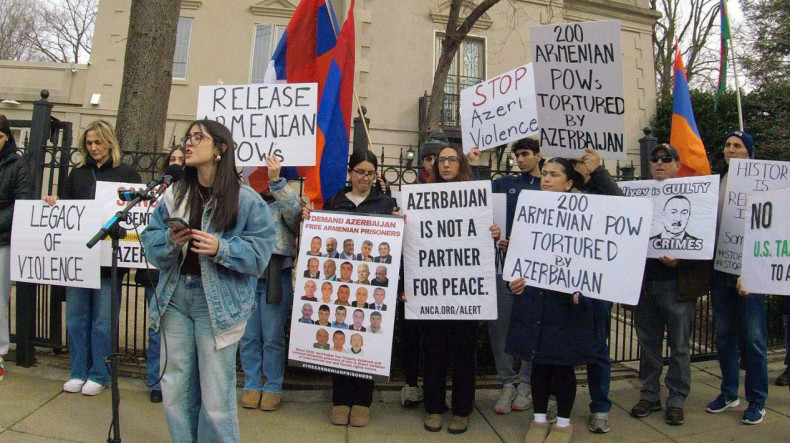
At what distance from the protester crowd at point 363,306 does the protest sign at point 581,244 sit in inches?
5.0

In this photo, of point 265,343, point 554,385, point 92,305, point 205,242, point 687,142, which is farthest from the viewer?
point 687,142

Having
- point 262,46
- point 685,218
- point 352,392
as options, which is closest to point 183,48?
point 262,46

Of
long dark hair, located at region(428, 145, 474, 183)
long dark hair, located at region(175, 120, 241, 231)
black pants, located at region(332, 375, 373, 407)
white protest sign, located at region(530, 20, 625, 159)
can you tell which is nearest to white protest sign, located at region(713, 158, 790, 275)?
white protest sign, located at region(530, 20, 625, 159)

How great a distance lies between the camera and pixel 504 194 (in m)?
4.38

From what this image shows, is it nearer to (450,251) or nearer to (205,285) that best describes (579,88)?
(450,251)

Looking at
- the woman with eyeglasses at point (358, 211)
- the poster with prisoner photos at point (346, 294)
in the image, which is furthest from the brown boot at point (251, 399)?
the woman with eyeglasses at point (358, 211)

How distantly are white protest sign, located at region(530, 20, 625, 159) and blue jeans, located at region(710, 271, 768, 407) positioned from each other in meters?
1.41

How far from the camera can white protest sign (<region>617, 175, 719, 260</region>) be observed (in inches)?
162

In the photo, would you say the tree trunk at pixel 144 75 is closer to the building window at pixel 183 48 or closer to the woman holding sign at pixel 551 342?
the woman holding sign at pixel 551 342

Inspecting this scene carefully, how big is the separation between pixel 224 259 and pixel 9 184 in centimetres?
319

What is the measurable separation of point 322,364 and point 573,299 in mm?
1820

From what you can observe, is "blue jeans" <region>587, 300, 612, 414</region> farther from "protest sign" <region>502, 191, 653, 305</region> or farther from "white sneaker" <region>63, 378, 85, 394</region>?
"white sneaker" <region>63, 378, 85, 394</region>

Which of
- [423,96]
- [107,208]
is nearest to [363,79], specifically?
[423,96]

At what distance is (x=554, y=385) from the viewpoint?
12.5 feet
